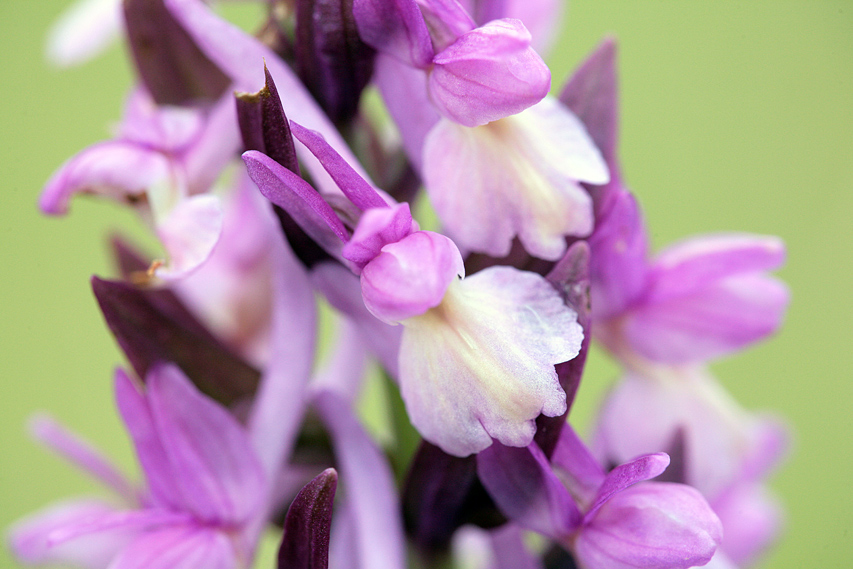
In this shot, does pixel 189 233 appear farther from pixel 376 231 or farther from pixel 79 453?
pixel 79 453

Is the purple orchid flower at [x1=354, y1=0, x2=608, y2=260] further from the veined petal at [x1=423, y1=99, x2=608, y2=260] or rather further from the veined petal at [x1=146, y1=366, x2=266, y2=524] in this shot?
the veined petal at [x1=146, y1=366, x2=266, y2=524]

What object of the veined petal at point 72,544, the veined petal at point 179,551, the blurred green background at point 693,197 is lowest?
the blurred green background at point 693,197

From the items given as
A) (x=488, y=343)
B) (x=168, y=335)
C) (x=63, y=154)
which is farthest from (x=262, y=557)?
(x=63, y=154)

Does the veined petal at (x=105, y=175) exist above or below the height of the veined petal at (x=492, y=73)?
below

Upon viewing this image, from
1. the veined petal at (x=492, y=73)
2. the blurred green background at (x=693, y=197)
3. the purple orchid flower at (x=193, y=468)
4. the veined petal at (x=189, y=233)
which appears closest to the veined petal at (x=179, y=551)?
the purple orchid flower at (x=193, y=468)

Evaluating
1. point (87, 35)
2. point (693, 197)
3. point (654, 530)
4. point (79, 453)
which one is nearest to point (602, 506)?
point (654, 530)

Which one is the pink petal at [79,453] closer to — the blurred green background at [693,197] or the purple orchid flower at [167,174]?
the purple orchid flower at [167,174]
